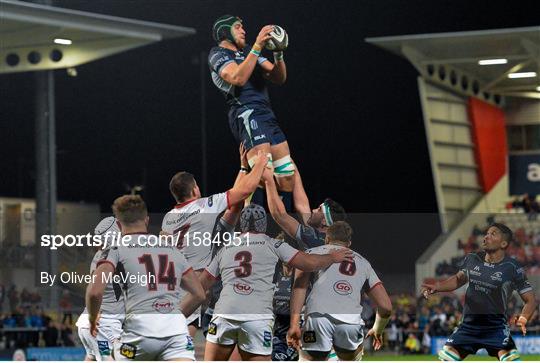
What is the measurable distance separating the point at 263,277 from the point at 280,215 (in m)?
1.10

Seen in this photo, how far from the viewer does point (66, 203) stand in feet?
40.3

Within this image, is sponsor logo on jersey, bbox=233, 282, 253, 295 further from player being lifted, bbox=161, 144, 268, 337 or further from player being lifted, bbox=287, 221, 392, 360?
player being lifted, bbox=161, 144, 268, 337

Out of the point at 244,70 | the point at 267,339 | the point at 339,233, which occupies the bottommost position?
the point at 267,339

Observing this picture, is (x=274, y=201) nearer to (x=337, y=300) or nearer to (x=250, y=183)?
(x=250, y=183)

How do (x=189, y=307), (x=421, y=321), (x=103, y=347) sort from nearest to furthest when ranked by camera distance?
(x=189, y=307)
(x=103, y=347)
(x=421, y=321)

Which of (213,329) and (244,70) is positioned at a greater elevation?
(244,70)

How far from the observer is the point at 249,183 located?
9.23 metres

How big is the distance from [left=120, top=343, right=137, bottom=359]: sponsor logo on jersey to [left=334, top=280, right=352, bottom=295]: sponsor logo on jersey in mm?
1951

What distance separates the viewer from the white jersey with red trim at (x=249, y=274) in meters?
8.27

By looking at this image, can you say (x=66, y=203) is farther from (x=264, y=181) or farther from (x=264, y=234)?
(x=264, y=234)

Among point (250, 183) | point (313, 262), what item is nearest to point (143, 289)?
point (313, 262)

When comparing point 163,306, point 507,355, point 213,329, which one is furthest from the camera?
point 507,355

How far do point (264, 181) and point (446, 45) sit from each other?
516cm

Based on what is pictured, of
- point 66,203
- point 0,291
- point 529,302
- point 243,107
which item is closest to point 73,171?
point 66,203
